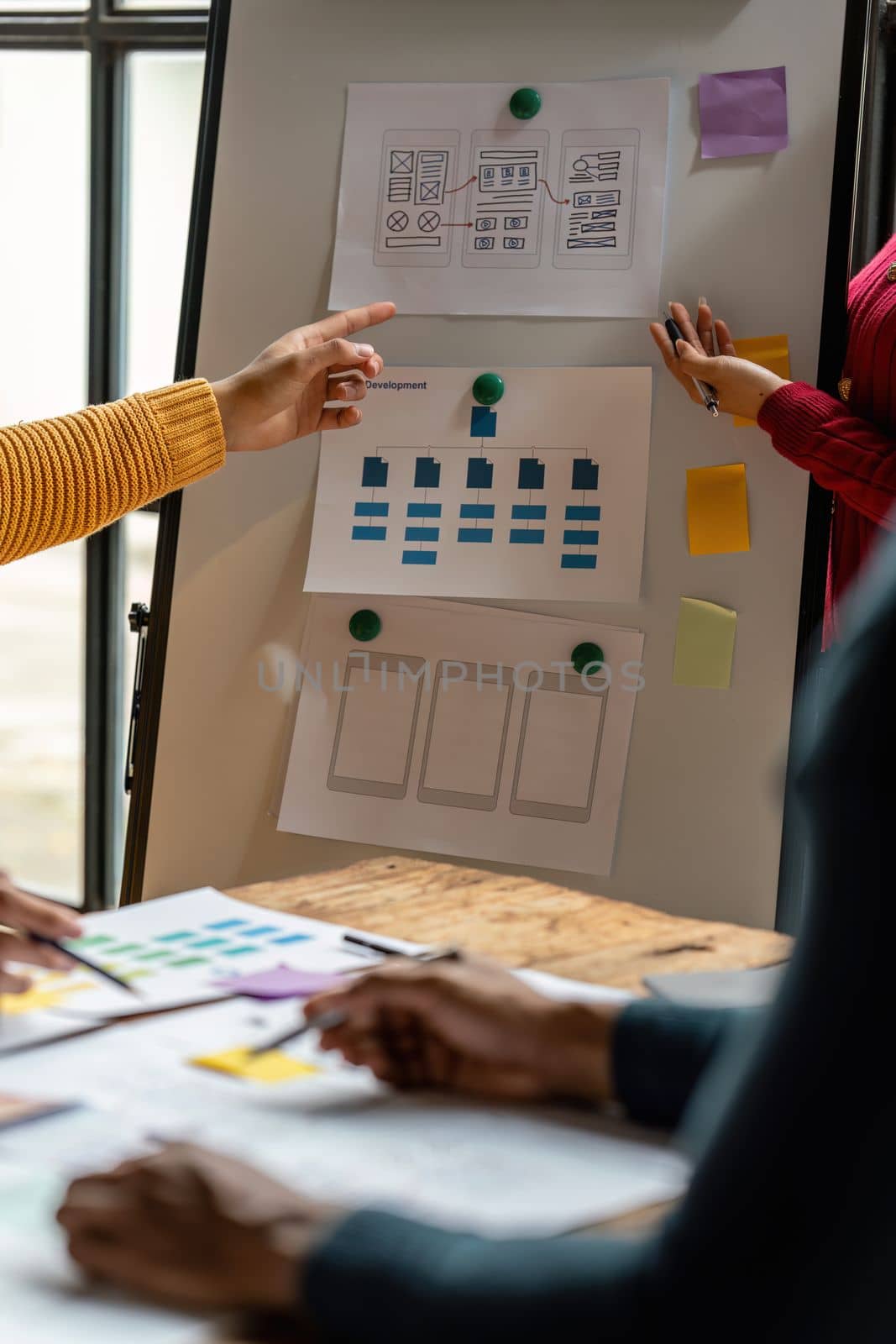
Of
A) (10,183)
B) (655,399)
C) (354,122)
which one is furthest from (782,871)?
(10,183)

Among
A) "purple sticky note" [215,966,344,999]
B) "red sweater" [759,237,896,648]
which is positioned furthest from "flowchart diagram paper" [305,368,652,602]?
"purple sticky note" [215,966,344,999]

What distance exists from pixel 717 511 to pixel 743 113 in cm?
48

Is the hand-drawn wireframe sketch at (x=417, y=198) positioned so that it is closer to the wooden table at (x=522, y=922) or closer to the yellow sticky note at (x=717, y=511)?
the yellow sticky note at (x=717, y=511)

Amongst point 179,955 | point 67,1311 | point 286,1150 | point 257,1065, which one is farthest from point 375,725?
point 67,1311

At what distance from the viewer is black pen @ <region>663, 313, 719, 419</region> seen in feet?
5.14

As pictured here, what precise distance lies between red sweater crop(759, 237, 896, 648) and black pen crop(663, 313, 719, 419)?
2.8 inches

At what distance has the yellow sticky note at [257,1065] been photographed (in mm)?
720

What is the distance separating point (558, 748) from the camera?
5.42 ft

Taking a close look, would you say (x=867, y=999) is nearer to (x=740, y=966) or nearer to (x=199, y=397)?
(x=740, y=966)

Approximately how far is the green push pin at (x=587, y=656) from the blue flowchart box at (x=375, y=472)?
34cm

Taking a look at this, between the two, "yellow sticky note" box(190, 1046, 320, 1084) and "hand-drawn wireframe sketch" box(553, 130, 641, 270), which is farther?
"hand-drawn wireframe sketch" box(553, 130, 641, 270)

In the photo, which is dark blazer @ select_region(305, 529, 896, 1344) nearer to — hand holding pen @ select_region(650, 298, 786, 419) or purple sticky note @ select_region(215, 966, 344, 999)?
purple sticky note @ select_region(215, 966, 344, 999)

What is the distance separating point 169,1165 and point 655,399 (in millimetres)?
1279

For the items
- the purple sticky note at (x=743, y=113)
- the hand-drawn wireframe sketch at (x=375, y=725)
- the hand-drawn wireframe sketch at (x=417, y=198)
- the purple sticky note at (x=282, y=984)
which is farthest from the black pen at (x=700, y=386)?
the purple sticky note at (x=282, y=984)
